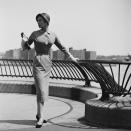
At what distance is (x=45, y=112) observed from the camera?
24.4 feet

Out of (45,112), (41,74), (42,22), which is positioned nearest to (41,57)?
(41,74)

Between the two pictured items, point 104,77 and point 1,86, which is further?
point 1,86

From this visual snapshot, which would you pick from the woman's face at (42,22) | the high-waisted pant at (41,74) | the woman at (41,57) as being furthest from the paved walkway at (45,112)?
the woman's face at (42,22)

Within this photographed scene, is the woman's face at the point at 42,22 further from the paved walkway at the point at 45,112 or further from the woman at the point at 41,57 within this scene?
the paved walkway at the point at 45,112

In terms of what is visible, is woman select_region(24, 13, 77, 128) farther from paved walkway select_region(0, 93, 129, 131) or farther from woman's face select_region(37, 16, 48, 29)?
paved walkway select_region(0, 93, 129, 131)

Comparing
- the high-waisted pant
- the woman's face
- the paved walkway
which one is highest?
the woman's face

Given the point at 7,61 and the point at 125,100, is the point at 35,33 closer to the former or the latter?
the point at 125,100

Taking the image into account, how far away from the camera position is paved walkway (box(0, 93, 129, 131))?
5.61 meters

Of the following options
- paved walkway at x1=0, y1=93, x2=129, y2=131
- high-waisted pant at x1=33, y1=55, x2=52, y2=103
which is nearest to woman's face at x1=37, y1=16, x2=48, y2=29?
high-waisted pant at x1=33, y1=55, x2=52, y2=103

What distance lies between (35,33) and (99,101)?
1.74 meters

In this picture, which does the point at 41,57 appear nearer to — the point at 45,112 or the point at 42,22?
the point at 42,22

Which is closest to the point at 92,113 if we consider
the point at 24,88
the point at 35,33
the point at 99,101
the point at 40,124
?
the point at 99,101

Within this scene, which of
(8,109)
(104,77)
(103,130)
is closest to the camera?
(103,130)

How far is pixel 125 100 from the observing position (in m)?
6.32
